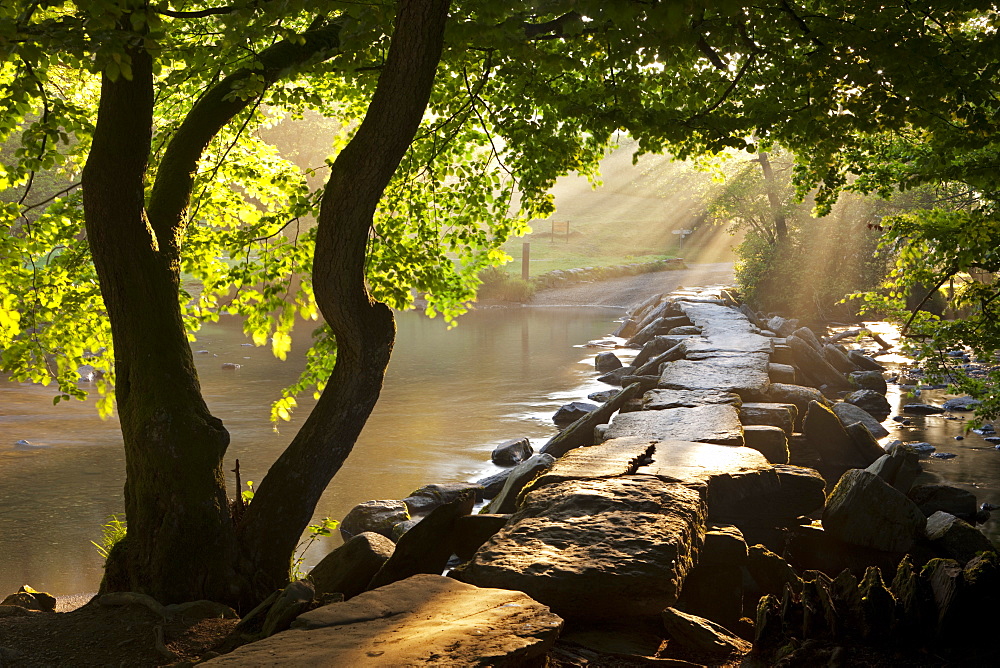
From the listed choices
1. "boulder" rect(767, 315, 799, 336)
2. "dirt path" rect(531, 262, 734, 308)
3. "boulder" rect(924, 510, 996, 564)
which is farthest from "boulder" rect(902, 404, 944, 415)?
"dirt path" rect(531, 262, 734, 308)

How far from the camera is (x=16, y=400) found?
53.9ft

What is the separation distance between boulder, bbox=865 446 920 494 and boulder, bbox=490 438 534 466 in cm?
505

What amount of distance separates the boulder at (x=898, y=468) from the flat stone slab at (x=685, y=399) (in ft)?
6.52

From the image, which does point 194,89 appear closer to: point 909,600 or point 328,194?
point 328,194

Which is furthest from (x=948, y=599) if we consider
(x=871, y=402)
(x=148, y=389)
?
(x=871, y=402)

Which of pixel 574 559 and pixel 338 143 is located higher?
pixel 338 143

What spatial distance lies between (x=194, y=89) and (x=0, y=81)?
1.57 meters

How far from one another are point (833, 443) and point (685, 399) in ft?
6.26

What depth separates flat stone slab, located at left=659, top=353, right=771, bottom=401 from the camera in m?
11.2

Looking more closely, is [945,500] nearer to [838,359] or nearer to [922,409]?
[922,409]

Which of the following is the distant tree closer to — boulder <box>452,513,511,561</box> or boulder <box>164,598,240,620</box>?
boulder <box>164,598,240,620</box>

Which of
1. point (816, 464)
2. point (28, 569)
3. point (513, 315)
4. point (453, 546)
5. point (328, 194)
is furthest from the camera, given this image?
point (513, 315)

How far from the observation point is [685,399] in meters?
10.4

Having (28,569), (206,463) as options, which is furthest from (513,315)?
(206,463)
